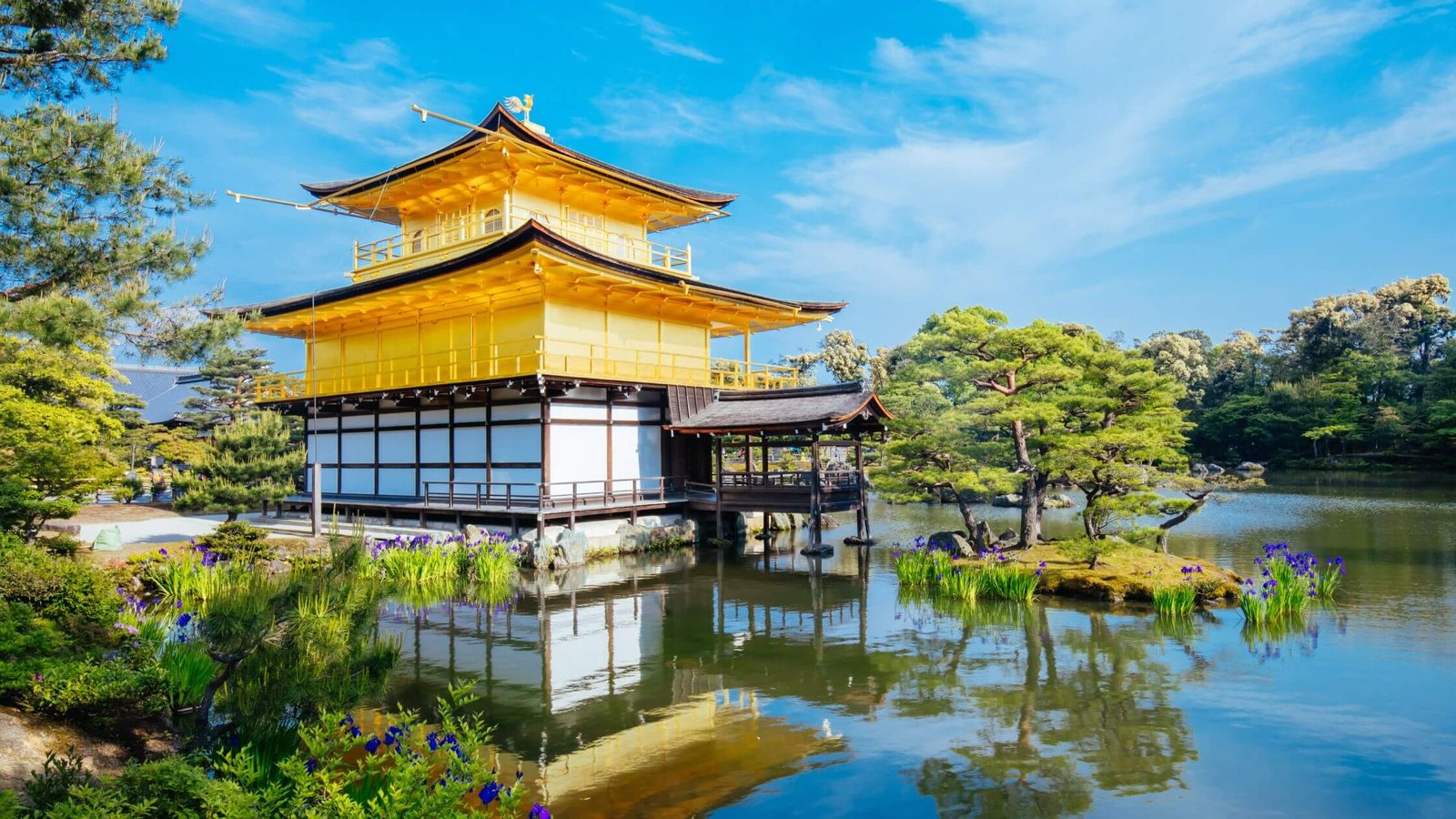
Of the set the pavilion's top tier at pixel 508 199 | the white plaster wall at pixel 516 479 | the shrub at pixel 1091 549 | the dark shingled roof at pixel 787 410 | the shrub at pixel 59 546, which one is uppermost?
the pavilion's top tier at pixel 508 199

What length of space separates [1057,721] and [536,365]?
562 inches

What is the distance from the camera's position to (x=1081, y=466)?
14.9 metres

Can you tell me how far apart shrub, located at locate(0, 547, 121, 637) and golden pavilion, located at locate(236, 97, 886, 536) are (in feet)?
31.5

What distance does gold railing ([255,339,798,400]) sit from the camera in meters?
19.8

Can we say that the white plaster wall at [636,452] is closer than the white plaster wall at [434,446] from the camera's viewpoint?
Yes

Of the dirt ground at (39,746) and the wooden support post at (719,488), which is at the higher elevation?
the wooden support post at (719,488)

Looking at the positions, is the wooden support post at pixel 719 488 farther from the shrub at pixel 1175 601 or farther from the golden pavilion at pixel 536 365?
the shrub at pixel 1175 601

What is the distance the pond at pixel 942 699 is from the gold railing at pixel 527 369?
6.19 meters

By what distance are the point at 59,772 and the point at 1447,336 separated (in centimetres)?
6188

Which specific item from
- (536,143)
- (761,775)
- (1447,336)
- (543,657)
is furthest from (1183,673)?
(1447,336)

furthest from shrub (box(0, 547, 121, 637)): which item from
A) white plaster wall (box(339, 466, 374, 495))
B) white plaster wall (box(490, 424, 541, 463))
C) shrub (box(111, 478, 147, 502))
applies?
white plaster wall (box(339, 466, 374, 495))

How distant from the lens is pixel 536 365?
19484 mm

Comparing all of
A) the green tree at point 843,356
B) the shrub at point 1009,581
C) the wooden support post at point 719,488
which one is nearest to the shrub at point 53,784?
the shrub at point 1009,581

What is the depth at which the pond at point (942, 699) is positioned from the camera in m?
6.70
